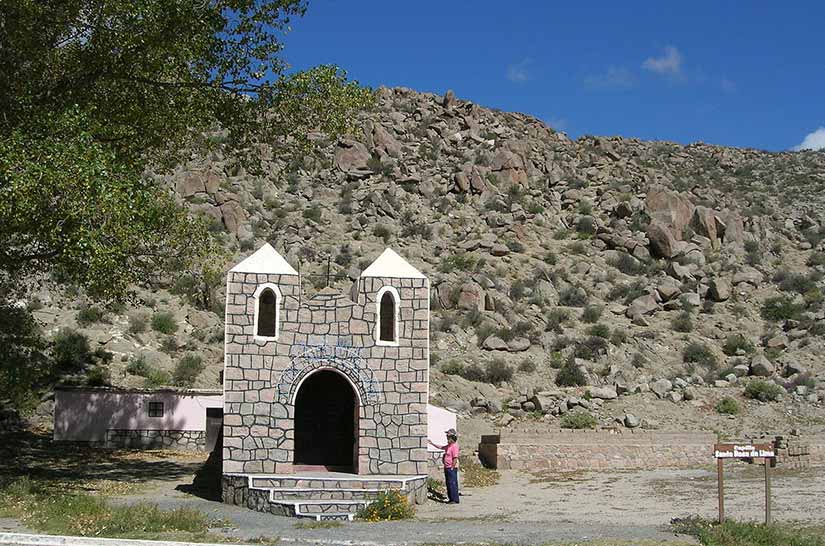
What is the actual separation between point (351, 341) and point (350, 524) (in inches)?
179

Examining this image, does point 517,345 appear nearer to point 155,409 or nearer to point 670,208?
point 155,409

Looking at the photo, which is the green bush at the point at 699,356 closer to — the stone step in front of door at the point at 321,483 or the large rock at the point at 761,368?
the large rock at the point at 761,368

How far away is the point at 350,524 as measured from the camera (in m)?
14.3

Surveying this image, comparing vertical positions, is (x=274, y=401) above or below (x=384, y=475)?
above

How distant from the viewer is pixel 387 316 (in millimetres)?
18516

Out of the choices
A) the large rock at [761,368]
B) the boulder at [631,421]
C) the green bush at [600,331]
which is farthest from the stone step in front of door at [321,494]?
the green bush at [600,331]

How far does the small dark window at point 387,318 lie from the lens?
18359 millimetres

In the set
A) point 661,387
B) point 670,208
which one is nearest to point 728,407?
point 661,387

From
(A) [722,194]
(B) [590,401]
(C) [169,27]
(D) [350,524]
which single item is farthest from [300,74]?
(A) [722,194]

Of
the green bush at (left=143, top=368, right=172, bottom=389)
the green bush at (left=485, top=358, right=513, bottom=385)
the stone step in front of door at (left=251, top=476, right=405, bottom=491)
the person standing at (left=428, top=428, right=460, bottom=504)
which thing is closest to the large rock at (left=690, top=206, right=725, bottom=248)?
the green bush at (left=485, top=358, right=513, bottom=385)

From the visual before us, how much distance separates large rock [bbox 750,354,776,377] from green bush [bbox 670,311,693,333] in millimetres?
4568

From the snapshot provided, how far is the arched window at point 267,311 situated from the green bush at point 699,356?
2496 centimetres

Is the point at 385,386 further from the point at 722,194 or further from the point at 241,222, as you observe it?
the point at 722,194

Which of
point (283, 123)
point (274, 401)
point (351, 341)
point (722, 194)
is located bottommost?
point (274, 401)
